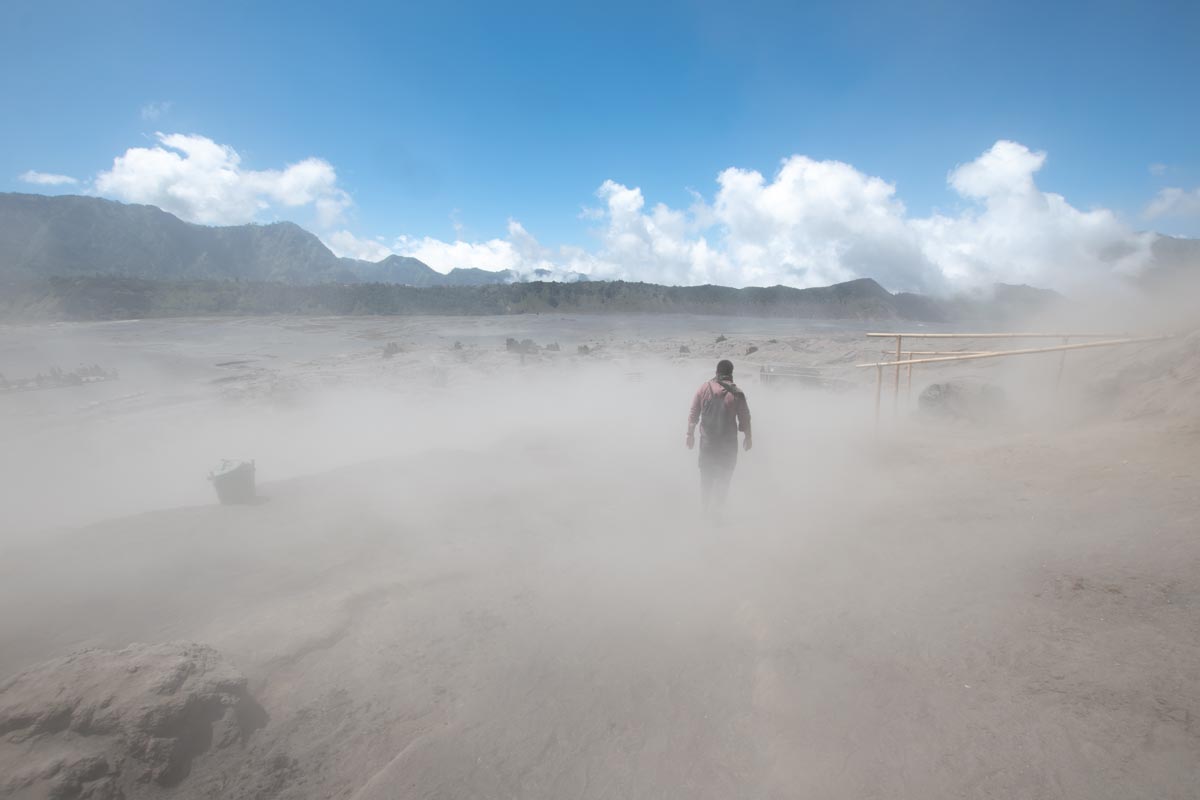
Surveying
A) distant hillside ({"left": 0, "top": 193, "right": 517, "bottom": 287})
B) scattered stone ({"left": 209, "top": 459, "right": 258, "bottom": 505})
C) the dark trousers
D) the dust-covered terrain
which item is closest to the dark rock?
the dust-covered terrain

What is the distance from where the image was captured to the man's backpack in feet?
18.5

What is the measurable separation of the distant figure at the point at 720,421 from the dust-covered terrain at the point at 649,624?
758 millimetres

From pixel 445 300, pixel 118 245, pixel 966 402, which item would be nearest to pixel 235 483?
pixel 966 402

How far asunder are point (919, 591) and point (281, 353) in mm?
39859

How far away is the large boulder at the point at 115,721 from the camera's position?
2.43 m

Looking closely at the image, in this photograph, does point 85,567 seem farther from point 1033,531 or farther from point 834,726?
point 1033,531

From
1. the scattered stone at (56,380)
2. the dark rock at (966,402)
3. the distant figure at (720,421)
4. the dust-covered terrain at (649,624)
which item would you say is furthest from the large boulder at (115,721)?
the scattered stone at (56,380)

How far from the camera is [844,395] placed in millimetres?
15258

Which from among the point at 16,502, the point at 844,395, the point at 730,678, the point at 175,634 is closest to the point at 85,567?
the point at 175,634

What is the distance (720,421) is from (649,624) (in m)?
2.33

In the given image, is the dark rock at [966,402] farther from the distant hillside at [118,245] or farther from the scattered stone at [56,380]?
the distant hillside at [118,245]

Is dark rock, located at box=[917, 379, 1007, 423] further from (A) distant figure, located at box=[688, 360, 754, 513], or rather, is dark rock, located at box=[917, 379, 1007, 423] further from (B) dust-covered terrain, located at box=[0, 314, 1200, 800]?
(A) distant figure, located at box=[688, 360, 754, 513]

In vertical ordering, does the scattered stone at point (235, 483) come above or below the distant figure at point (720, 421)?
below

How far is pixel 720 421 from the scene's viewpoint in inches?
222
